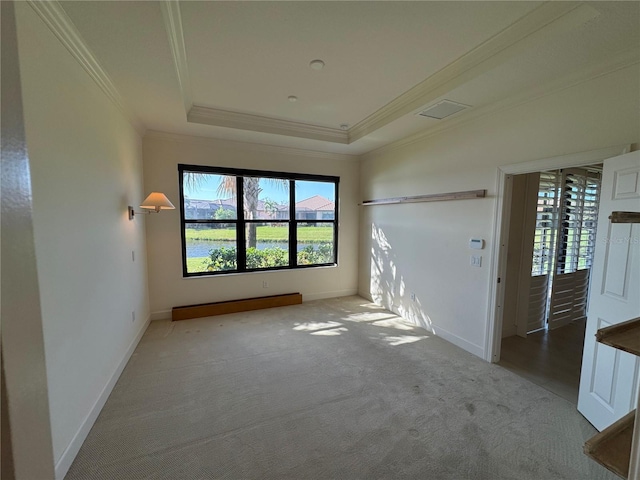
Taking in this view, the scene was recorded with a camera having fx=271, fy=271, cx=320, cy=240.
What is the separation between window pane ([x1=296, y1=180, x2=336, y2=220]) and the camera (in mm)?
4809

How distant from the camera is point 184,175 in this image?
4035 millimetres

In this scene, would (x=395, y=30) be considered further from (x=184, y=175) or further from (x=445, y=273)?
(x=184, y=175)

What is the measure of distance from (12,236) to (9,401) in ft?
0.84

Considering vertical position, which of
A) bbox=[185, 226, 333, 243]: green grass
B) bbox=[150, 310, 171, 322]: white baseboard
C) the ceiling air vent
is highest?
the ceiling air vent

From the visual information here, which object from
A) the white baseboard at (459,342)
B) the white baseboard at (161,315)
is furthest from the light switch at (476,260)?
the white baseboard at (161,315)

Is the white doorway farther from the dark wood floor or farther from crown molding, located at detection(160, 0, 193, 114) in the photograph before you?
crown molding, located at detection(160, 0, 193, 114)

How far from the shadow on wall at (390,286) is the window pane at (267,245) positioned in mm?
1586

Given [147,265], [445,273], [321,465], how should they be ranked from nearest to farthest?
[321,465] → [445,273] → [147,265]

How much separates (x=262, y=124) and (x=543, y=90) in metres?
3.04

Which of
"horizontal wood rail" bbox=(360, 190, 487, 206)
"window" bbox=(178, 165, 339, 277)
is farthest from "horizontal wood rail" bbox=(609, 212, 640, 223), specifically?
"window" bbox=(178, 165, 339, 277)

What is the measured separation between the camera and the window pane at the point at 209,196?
409cm

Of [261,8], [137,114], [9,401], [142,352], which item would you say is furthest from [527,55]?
[142,352]

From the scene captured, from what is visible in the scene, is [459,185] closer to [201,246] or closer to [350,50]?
[350,50]

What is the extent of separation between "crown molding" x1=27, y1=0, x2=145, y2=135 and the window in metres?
1.64
